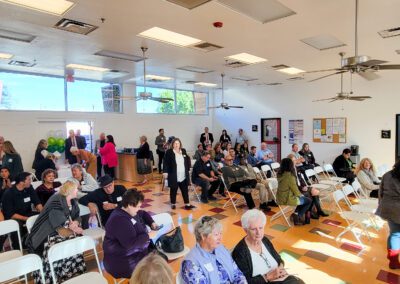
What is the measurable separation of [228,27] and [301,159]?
4426mm

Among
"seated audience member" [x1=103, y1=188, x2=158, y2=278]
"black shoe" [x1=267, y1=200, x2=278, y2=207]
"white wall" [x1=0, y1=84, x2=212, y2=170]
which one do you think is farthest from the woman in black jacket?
"white wall" [x1=0, y1=84, x2=212, y2=170]

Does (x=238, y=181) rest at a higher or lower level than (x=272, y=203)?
higher

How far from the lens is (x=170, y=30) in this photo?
4086mm

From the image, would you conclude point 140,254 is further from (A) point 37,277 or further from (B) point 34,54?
(B) point 34,54

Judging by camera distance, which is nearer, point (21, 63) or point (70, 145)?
point (21, 63)

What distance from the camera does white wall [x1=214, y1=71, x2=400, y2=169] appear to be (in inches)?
320

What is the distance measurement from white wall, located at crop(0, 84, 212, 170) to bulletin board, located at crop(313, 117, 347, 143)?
479 centimetres

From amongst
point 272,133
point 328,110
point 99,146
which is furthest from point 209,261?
point 272,133

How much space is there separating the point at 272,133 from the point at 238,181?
5.81 meters

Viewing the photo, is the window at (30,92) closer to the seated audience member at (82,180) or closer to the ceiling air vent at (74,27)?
the seated audience member at (82,180)

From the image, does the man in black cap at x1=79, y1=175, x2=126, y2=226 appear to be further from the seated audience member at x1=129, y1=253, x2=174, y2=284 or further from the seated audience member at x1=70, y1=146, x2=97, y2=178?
the seated audience member at x1=70, y1=146, x2=97, y2=178

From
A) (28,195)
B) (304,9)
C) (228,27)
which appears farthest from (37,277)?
(304,9)

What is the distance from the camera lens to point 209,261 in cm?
194

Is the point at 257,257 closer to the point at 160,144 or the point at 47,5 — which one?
the point at 47,5
